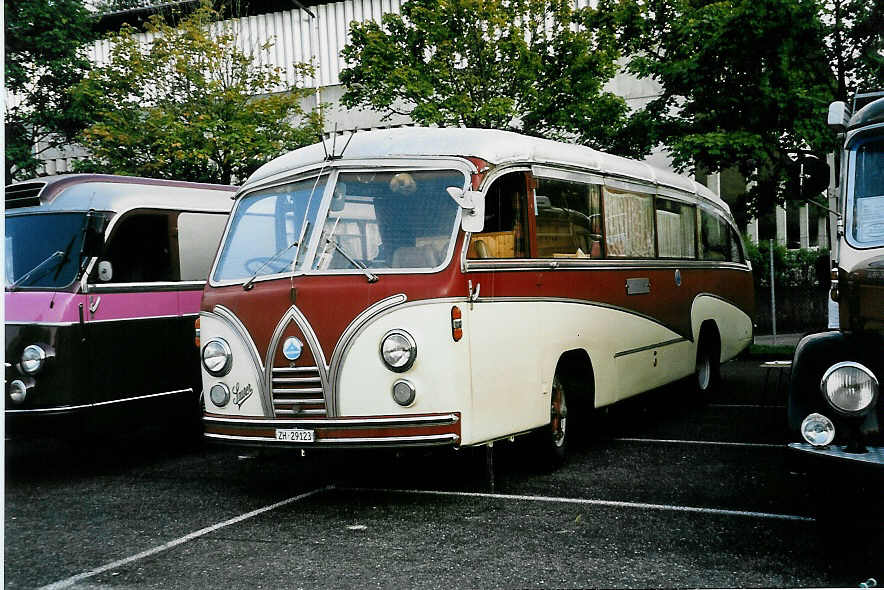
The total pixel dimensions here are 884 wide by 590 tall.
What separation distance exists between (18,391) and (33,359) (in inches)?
11.9

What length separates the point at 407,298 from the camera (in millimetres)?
7027

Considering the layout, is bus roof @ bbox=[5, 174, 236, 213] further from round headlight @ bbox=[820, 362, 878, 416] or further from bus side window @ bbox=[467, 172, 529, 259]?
round headlight @ bbox=[820, 362, 878, 416]

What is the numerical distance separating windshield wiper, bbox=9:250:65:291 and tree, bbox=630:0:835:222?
11566 millimetres

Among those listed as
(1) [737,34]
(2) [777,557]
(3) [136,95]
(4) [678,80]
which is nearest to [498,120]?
(4) [678,80]

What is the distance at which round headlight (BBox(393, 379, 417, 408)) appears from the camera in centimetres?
697

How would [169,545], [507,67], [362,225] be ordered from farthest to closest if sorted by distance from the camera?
1. [507,67]
2. [362,225]
3. [169,545]

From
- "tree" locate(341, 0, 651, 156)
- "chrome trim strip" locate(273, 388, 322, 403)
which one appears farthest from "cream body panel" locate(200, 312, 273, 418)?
"tree" locate(341, 0, 651, 156)

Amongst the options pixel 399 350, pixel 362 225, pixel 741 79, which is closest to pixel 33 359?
pixel 362 225

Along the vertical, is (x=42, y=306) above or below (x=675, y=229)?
below

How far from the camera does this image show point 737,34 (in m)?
16.6

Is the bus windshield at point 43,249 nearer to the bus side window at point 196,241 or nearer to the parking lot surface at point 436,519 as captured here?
the bus side window at point 196,241

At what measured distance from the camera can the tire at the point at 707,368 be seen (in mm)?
12656

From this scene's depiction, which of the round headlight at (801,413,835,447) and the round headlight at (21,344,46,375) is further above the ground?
the round headlight at (21,344,46,375)

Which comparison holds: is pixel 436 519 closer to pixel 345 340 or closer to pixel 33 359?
pixel 345 340
